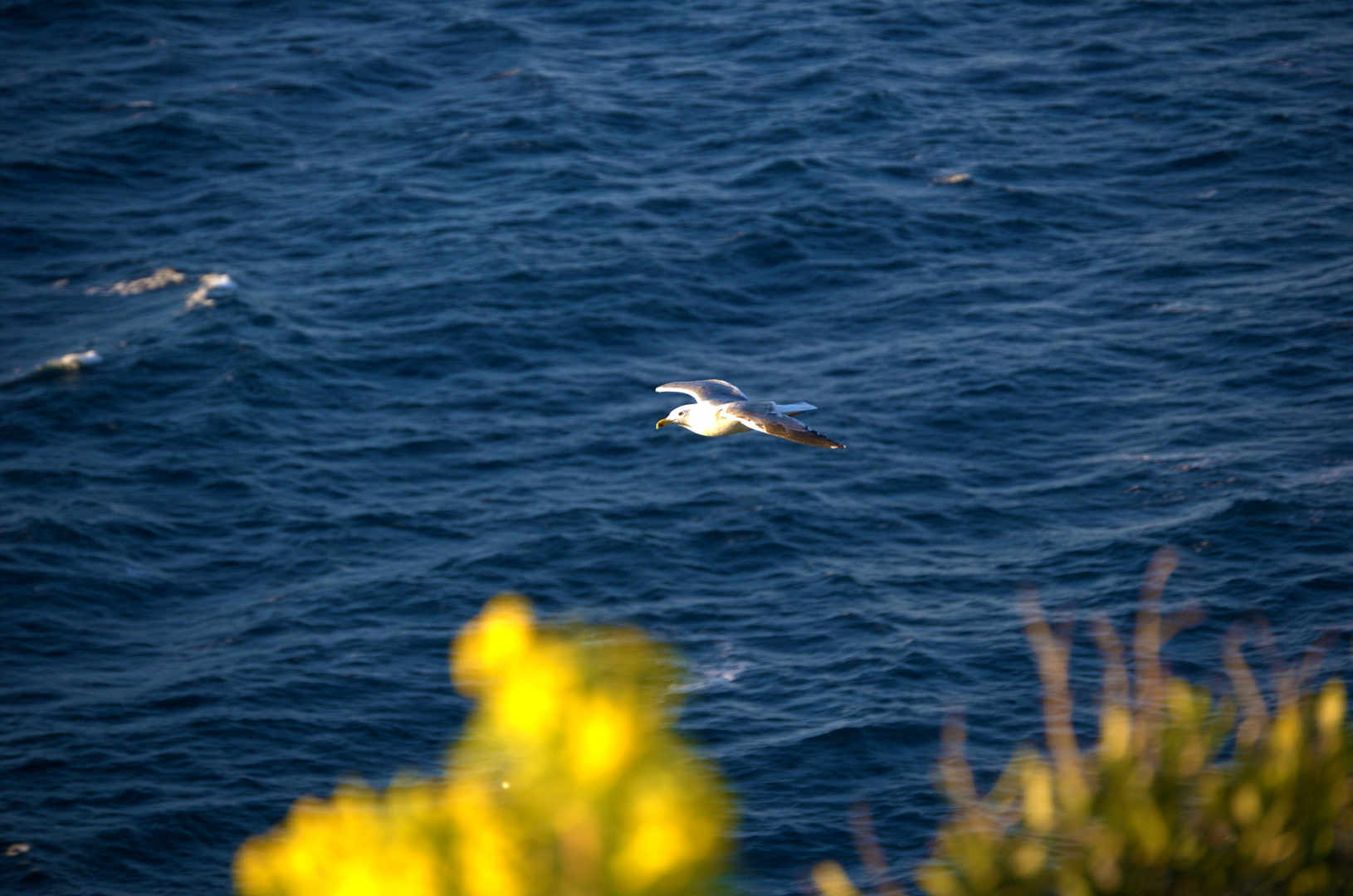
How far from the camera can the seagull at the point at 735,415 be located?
20.4 m

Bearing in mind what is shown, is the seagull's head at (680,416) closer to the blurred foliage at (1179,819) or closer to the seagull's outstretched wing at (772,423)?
the seagull's outstretched wing at (772,423)

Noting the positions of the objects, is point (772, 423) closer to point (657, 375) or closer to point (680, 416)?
point (680, 416)

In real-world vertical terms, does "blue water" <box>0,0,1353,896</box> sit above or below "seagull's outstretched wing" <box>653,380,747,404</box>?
below

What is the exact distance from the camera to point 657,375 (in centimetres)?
5675

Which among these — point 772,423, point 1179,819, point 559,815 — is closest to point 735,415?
point 772,423

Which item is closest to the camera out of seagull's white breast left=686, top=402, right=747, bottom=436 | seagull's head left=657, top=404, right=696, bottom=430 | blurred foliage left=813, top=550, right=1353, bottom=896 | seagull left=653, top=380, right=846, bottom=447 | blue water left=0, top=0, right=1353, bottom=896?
blurred foliage left=813, top=550, right=1353, bottom=896

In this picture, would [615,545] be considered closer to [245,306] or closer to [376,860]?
[245,306]

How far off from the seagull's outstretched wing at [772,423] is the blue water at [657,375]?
56.0 ft

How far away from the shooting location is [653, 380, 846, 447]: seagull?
2044 cm

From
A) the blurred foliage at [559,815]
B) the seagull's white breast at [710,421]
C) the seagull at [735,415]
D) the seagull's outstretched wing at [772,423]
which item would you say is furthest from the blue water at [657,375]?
the blurred foliage at [559,815]

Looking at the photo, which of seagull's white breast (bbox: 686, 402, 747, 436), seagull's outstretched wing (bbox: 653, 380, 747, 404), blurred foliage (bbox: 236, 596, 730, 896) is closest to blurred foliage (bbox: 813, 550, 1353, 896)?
blurred foliage (bbox: 236, 596, 730, 896)

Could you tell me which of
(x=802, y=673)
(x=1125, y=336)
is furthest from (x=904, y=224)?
(x=802, y=673)

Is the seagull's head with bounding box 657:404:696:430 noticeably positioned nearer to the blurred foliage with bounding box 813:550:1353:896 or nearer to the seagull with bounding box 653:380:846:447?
the seagull with bounding box 653:380:846:447

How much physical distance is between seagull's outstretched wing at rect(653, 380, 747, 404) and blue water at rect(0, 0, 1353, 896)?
1492 cm
